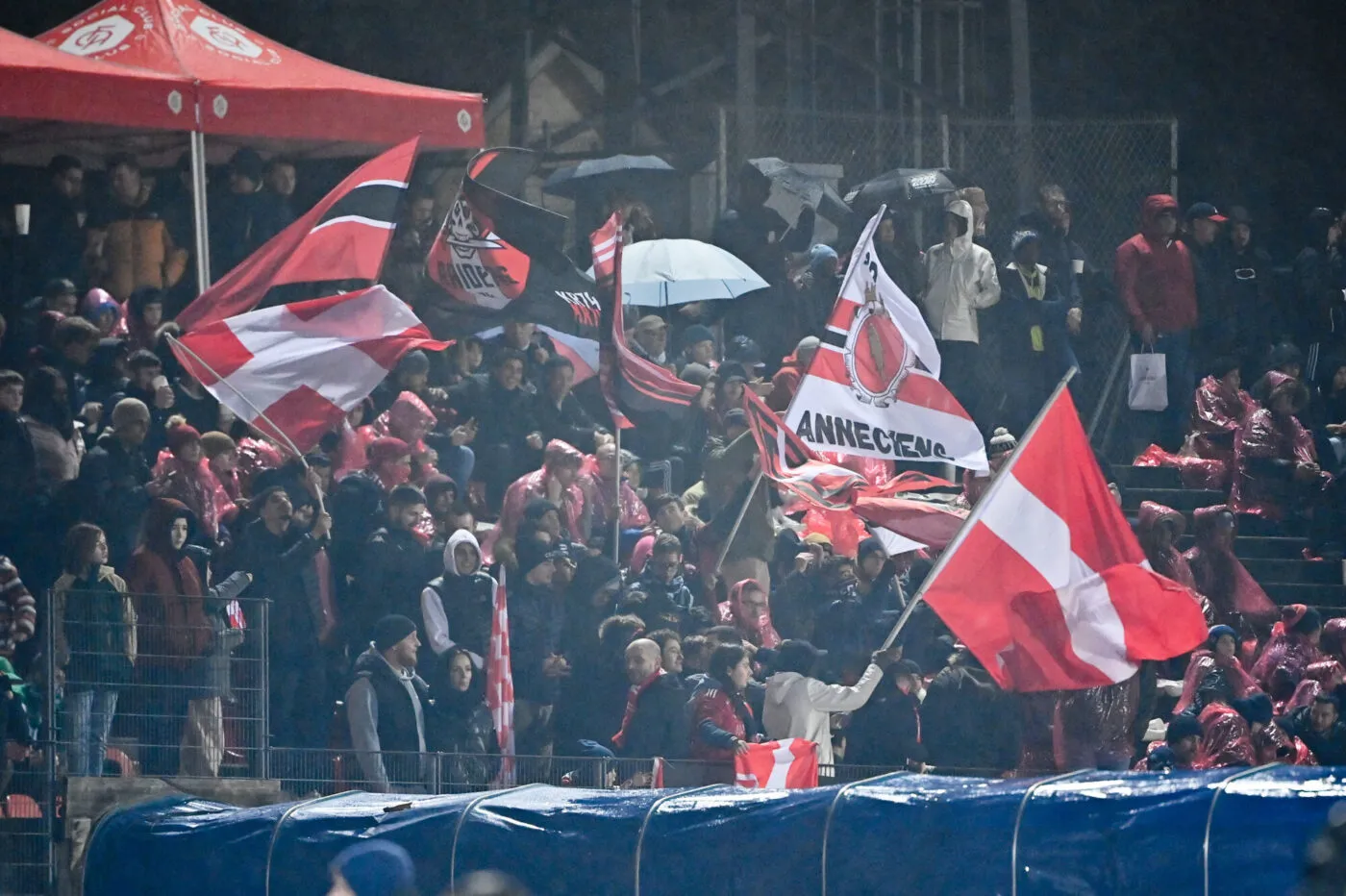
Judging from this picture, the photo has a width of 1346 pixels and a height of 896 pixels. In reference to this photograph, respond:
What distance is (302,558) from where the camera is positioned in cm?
1320

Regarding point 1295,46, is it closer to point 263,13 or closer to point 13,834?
point 263,13

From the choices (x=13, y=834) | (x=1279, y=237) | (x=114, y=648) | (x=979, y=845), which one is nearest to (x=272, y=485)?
(x=114, y=648)

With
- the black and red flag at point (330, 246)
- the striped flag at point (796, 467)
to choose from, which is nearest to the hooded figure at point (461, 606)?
the striped flag at point (796, 467)

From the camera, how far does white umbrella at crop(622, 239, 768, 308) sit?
19281 mm

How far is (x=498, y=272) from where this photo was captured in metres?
16.5

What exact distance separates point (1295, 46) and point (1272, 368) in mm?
6900

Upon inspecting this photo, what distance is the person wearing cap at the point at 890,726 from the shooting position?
44.7 ft

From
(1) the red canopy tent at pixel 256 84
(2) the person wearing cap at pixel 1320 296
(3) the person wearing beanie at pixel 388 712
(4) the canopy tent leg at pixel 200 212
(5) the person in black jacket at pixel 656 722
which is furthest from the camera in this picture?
(2) the person wearing cap at pixel 1320 296

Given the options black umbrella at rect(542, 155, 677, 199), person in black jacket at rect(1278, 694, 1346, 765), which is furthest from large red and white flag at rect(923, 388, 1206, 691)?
black umbrella at rect(542, 155, 677, 199)

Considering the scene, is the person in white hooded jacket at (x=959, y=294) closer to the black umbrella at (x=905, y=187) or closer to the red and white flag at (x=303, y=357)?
the black umbrella at (x=905, y=187)

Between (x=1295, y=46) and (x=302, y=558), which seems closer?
(x=302, y=558)

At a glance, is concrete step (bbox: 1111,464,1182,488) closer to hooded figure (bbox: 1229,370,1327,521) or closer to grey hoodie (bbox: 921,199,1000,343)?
hooded figure (bbox: 1229,370,1327,521)

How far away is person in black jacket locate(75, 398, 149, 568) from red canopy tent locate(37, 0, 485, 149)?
3.56 meters

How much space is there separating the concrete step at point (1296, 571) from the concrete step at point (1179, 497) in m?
0.74
